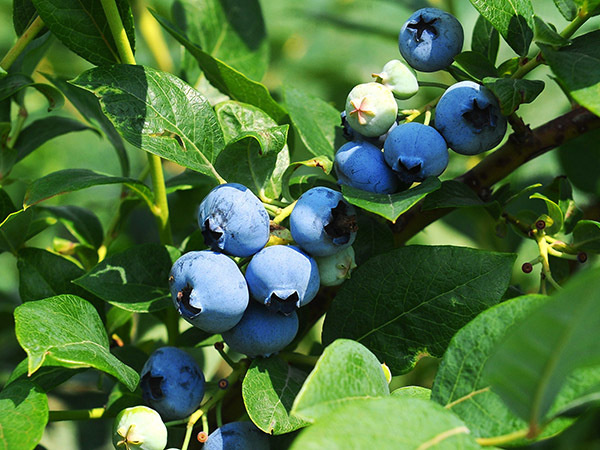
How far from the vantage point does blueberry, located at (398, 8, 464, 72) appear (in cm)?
94

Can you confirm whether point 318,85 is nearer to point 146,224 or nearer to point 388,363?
point 146,224

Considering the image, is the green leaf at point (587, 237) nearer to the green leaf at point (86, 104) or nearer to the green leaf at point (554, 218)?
the green leaf at point (554, 218)

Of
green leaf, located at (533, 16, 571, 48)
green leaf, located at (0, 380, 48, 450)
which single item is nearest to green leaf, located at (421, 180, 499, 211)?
green leaf, located at (533, 16, 571, 48)

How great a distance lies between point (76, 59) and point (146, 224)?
1448 mm

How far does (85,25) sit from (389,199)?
0.52 metres

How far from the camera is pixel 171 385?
91 centimetres

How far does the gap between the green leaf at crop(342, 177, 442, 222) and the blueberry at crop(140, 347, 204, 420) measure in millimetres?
348

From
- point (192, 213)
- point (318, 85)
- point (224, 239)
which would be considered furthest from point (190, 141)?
point (318, 85)

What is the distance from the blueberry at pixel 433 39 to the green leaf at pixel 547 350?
0.52m

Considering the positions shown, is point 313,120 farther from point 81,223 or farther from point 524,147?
point 81,223

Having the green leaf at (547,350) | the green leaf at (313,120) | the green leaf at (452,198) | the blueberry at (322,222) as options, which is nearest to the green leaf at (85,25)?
the green leaf at (313,120)

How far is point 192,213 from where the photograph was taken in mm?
1504

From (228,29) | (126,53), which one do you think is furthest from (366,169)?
(228,29)

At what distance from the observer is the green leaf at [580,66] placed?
75 cm
